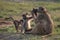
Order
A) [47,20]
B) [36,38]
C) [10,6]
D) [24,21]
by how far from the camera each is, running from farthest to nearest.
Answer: [10,6] → [24,21] → [47,20] → [36,38]

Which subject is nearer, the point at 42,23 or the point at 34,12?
the point at 42,23

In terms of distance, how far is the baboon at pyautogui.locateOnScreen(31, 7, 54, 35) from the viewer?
13.5 metres

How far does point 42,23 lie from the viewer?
13508mm

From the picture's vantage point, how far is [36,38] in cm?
1273

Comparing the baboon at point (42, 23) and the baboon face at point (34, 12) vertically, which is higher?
the baboon face at point (34, 12)

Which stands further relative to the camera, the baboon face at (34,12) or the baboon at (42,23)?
the baboon face at (34,12)

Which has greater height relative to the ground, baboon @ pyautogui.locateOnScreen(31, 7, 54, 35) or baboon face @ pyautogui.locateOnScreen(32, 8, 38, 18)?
baboon face @ pyautogui.locateOnScreen(32, 8, 38, 18)

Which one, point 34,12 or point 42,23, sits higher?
point 34,12

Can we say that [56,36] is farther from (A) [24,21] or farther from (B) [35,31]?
(A) [24,21]

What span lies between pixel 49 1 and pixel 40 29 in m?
22.7

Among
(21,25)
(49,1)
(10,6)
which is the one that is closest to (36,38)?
(21,25)

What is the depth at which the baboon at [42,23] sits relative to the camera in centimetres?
1345

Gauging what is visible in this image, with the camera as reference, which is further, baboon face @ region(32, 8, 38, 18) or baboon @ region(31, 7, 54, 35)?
baboon face @ region(32, 8, 38, 18)

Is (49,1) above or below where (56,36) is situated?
above
